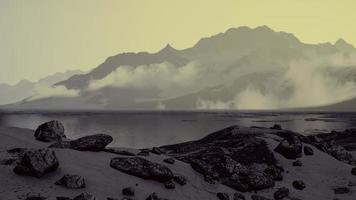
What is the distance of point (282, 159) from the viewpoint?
34188 mm

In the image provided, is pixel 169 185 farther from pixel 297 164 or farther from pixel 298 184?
pixel 297 164

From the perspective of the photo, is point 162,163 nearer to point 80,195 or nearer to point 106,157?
point 106,157

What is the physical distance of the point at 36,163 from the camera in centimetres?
2267

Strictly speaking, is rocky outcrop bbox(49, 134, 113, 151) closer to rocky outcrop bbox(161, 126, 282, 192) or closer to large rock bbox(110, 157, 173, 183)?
large rock bbox(110, 157, 173, 183)

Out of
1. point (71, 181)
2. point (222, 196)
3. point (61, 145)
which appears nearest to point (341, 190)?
point (222, 196)

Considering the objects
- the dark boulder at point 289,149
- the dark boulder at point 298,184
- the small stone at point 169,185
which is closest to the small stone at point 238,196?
the small stone at point 169,185

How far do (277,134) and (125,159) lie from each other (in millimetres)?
16742

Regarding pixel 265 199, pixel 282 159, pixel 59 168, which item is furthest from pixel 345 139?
pixel 59 168

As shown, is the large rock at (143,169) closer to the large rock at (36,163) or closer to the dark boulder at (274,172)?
the large rock at (36,163)

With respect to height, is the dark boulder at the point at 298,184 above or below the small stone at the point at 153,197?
below

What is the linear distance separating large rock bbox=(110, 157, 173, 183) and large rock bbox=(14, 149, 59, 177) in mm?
4193

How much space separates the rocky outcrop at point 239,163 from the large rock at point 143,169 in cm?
323

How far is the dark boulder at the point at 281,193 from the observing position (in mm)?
28106

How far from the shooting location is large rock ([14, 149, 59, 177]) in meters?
22.5
